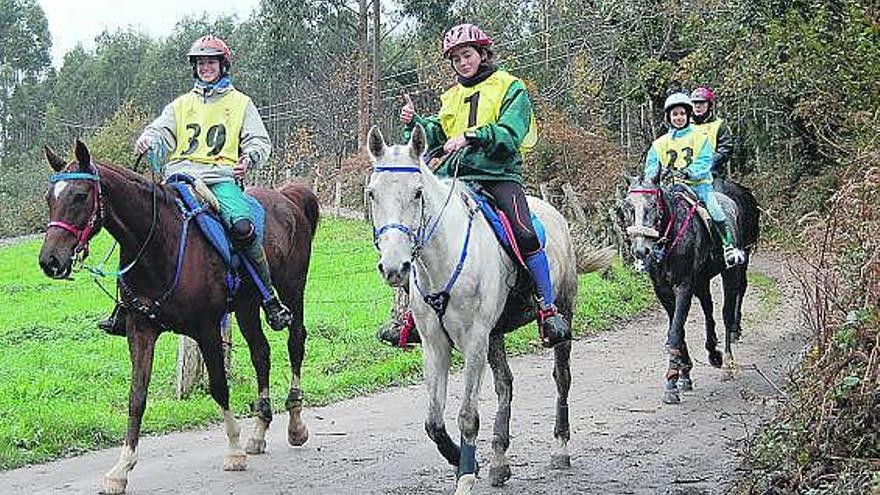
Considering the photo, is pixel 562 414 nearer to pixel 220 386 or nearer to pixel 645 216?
pixel 220 386

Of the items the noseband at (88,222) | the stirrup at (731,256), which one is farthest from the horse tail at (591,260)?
the noseband at (88,222)

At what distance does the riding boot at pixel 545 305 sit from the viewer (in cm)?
783

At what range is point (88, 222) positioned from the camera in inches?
295

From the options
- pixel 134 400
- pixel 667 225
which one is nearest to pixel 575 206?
pixel 667 225

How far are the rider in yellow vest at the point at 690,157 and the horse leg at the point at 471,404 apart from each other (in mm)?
5635

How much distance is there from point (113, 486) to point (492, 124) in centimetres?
350

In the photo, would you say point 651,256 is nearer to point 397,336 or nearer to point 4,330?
point 397,336

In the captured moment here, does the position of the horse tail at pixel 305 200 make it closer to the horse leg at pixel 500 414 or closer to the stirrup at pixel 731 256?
the horse leg at pixel 500 414

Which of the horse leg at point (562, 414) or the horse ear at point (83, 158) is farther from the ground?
the horse ear at point (83, 158)

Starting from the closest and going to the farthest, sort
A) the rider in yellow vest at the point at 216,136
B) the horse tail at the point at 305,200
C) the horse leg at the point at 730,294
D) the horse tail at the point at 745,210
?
the rider in yellow vest at the point at 216,136 → the horse tail at the point at 305,200 → the horse leg at the point at 730,294 → the horse tail at the point at 745,210

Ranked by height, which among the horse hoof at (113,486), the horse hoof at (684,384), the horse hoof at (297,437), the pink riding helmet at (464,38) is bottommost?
the horse hoof at (684,384)

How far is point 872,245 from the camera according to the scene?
628 centimetres

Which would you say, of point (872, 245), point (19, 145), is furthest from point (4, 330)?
point (19, 145)

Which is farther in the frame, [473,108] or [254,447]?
[254,447]
